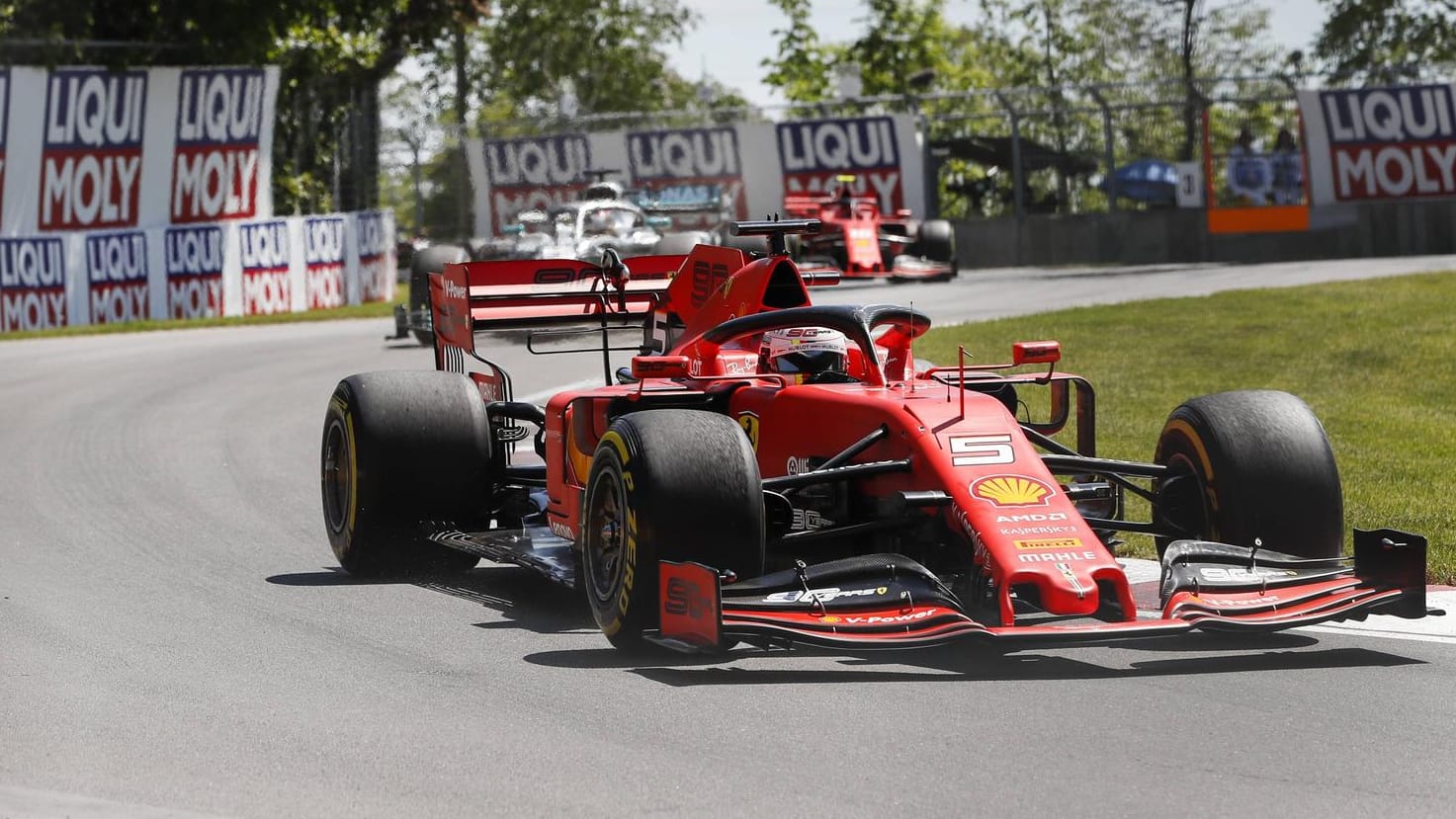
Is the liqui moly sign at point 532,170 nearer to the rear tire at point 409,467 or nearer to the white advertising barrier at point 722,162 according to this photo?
the white advertising barrier at point 722,162

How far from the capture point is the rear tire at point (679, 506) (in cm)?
666

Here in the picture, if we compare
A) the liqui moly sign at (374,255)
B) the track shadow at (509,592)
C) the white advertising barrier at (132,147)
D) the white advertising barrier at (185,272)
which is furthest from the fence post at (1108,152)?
the track shadow at (509,592)

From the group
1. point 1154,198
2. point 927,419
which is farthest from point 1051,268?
point 927,419

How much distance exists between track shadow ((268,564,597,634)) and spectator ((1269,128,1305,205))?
83.5 feet

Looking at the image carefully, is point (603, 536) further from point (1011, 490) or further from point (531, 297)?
point (531, 297)

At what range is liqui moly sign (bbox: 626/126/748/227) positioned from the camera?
1410 inches

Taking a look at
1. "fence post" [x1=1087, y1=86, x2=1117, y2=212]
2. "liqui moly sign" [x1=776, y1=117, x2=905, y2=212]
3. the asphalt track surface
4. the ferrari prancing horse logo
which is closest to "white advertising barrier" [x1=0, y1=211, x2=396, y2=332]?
"liqui moly sign" [x1=776, y1=117, x2=905, y2=212]

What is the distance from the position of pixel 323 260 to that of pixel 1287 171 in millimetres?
15074

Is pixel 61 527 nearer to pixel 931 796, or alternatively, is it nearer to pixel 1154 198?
pixel 931 796

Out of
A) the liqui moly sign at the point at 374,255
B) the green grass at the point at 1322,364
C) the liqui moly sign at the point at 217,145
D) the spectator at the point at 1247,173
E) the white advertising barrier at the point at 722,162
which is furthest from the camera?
the white advertising barrier at the point at 722,162

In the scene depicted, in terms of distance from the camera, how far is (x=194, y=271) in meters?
27.1

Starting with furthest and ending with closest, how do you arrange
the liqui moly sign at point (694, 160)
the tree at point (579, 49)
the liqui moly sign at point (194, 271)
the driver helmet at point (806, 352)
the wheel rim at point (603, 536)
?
1. the tree at point (579, 49)
2. the liqui moly sign at point (694, 160)
3. the liqui moly sign at point (194, 271)
4. the driver helmet at point (806, 352)
5. the wheel rim at point (603, 536)

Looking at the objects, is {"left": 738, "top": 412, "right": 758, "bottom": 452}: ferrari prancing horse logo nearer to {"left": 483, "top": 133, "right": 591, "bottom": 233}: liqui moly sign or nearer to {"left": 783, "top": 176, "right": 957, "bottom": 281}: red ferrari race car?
{"left": 783, "top": 176, "right": 957, "bottom": 281}: red ferrari race car

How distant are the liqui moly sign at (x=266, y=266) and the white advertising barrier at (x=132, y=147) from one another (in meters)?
0.33
